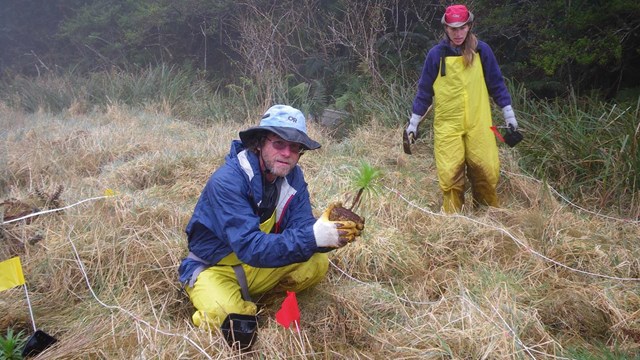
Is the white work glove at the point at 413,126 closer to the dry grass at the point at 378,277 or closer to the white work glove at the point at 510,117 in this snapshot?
the dry grass at the point at 378,277

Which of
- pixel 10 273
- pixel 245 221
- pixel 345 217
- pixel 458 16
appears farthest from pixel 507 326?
pixel 10 273

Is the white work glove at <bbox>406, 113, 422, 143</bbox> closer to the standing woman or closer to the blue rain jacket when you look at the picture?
the standing woman

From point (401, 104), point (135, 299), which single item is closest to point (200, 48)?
point (401, 104)

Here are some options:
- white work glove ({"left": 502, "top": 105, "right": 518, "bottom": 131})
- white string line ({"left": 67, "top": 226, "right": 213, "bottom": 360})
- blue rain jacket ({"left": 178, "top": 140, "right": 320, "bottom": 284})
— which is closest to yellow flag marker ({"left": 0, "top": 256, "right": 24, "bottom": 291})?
white string line ({"left": 67, "top": 226, "right": 213, "bottom": 360})

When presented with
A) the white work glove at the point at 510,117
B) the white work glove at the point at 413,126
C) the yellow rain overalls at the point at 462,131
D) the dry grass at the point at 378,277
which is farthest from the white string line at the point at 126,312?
the white work glove at the point at 510,117

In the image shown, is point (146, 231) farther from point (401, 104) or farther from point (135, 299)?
point (401, 104)

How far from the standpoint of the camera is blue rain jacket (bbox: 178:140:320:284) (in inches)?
92.7

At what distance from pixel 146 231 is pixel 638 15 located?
4.36m

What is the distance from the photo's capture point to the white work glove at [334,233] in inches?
90.2

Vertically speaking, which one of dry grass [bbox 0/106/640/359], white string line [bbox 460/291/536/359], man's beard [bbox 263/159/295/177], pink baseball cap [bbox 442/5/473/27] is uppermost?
pink baseball cap [bbox 442/5/473/27]

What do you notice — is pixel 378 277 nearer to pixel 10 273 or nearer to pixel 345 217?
pixel 345 217

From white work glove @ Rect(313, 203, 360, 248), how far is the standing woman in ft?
5.93

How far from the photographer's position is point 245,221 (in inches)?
95.1

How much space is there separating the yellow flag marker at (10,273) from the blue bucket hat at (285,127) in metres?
1.25
